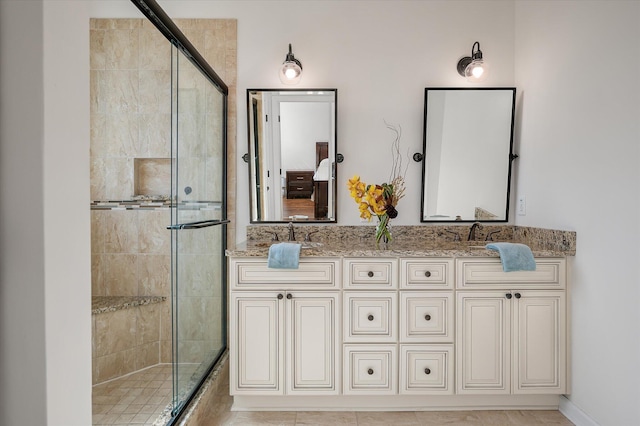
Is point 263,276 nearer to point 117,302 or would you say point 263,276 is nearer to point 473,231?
point 117,302

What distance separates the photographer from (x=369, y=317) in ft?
7.06

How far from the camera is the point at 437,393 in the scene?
2.15 m

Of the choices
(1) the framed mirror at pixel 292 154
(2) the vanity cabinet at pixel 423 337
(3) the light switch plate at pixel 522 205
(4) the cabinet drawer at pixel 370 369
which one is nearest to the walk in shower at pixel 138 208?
(1) the framed mirror at pixel 292 154

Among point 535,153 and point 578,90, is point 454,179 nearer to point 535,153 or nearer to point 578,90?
point 535,153

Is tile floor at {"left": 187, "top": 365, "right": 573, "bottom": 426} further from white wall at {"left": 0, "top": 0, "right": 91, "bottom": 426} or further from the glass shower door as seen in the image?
white wall at {"left": 0, "top": 0, "right": 91, "bottom": 426}

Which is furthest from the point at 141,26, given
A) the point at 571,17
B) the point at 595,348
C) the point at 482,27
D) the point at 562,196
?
the point at 595,348

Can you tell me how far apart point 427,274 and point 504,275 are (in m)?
0.43

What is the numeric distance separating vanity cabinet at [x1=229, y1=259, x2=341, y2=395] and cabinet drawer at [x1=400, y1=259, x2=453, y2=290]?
41 centimetres

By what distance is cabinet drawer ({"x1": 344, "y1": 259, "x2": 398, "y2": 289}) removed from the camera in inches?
84.8

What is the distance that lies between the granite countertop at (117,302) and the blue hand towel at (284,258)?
109 cm

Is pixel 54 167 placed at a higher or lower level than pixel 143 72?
lower

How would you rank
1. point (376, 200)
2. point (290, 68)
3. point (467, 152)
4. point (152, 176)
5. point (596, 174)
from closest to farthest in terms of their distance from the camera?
point (596, 174)
point (376, 200)
point (290, 68)
point (467, 152)
point (152, 176)

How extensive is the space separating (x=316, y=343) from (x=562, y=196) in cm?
162

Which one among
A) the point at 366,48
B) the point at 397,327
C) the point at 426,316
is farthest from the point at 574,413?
the point at 366,48
